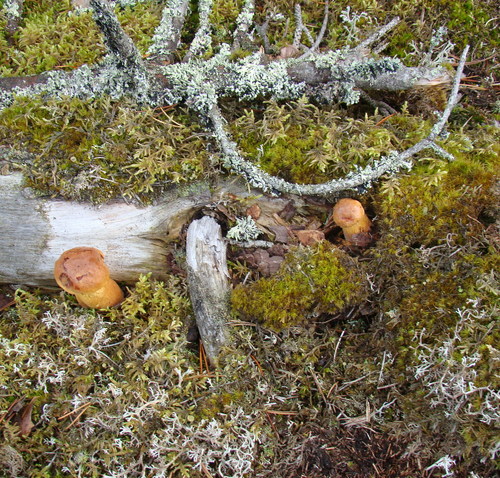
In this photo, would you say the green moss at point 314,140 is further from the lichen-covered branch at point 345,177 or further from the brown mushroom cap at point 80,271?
the brown mushroom cap at point 80,271

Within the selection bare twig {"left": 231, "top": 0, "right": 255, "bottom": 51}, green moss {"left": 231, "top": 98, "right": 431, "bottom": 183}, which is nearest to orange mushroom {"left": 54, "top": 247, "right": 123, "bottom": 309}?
green moss {"left": 231, "top": 98, "right": 431, "bottom": 183}

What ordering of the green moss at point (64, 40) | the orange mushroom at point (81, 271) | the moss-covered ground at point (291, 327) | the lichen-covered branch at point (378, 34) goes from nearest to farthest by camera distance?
the moss-covered ground at point (291, 327) → the orange mushroom at point (81, 271) → the lichen-covered branch at point (378, 34) → the green moss at point (64, 40)

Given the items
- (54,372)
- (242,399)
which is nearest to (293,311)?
(242,399)

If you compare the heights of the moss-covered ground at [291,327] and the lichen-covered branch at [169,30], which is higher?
the lichen-covered branch at [169,30]

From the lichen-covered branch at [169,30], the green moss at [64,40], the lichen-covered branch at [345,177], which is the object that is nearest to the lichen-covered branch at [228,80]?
the lichen-covered branch at [345,177]

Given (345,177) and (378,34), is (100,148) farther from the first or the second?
(378,34)

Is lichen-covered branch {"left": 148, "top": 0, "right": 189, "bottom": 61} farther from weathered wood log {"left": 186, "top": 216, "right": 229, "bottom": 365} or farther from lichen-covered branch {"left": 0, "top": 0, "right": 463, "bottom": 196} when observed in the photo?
weathered wood log {"left": 186, "top": 216, "right": 229, "bottom": 365}
